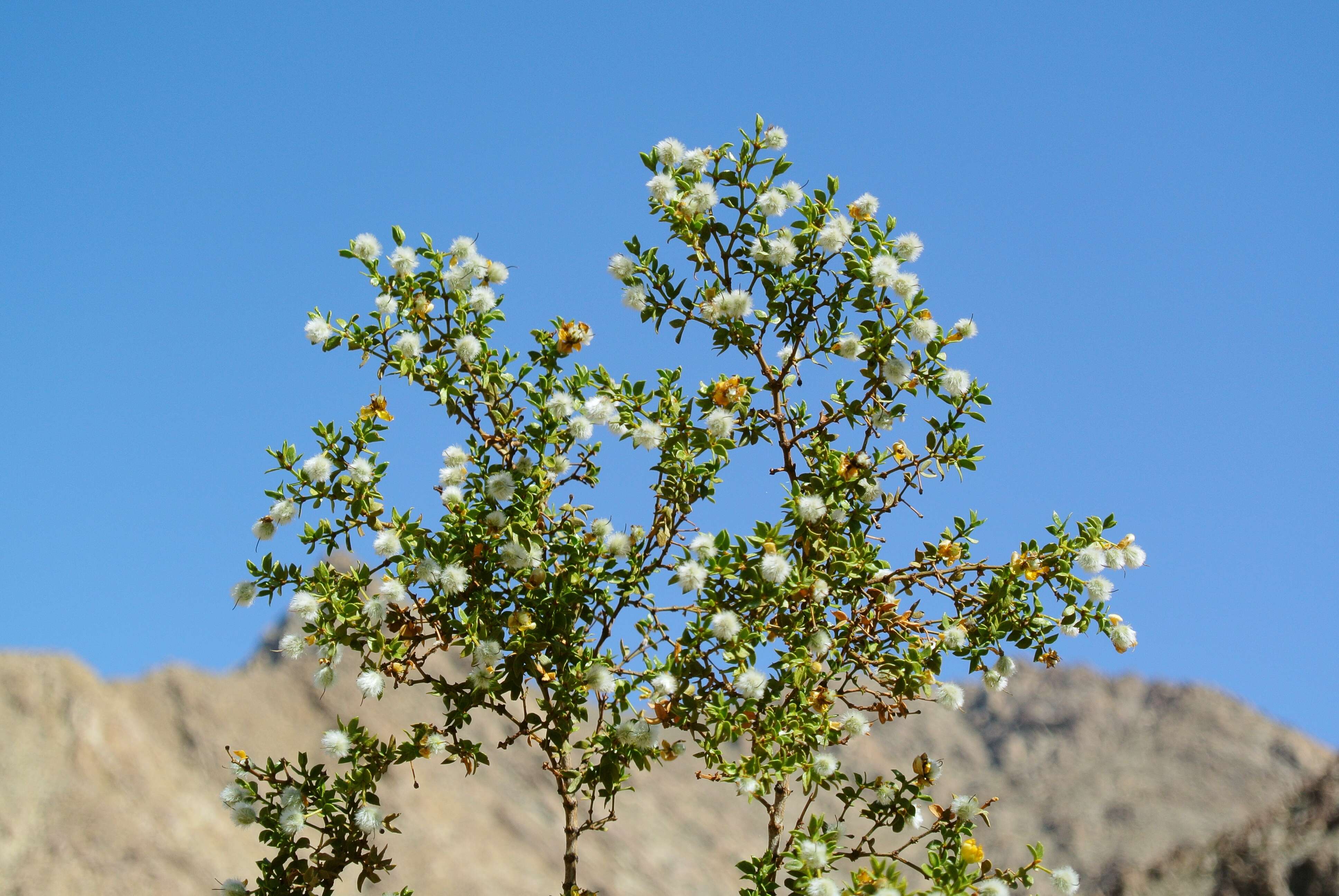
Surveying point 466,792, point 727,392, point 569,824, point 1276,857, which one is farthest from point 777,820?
point 466,792

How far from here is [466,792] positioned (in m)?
36.0

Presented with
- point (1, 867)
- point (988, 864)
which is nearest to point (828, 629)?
point (988, 864)

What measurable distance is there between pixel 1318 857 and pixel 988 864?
16026mm

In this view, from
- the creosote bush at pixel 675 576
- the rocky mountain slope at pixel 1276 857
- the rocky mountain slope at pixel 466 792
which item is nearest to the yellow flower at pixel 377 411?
the creosote bush at pixel 675 576

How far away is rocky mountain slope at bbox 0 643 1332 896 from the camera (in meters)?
26.0

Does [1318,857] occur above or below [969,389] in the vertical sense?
above

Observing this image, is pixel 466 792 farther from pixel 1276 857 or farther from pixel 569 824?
pixel 569 824

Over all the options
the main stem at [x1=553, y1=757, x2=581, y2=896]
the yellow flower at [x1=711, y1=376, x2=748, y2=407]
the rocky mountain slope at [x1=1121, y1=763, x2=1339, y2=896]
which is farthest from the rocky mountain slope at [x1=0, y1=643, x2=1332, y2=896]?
the yellow flower at [x1=711, y1=376, x2=748, y2=407]

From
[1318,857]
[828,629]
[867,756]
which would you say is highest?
[867,756]

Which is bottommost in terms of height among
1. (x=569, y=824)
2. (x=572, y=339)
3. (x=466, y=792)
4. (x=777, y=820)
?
(x=569, y=824)

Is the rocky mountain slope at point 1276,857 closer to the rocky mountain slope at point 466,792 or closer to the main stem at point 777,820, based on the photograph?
the rocky mountain slope at point 466,792

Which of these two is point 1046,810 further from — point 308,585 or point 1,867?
point 308,585

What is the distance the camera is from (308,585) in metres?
3.76

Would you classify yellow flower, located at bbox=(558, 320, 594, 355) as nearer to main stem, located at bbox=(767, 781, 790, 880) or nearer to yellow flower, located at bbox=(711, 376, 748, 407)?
yellow flower, located at bbox=(711, 376, 748, 407)
